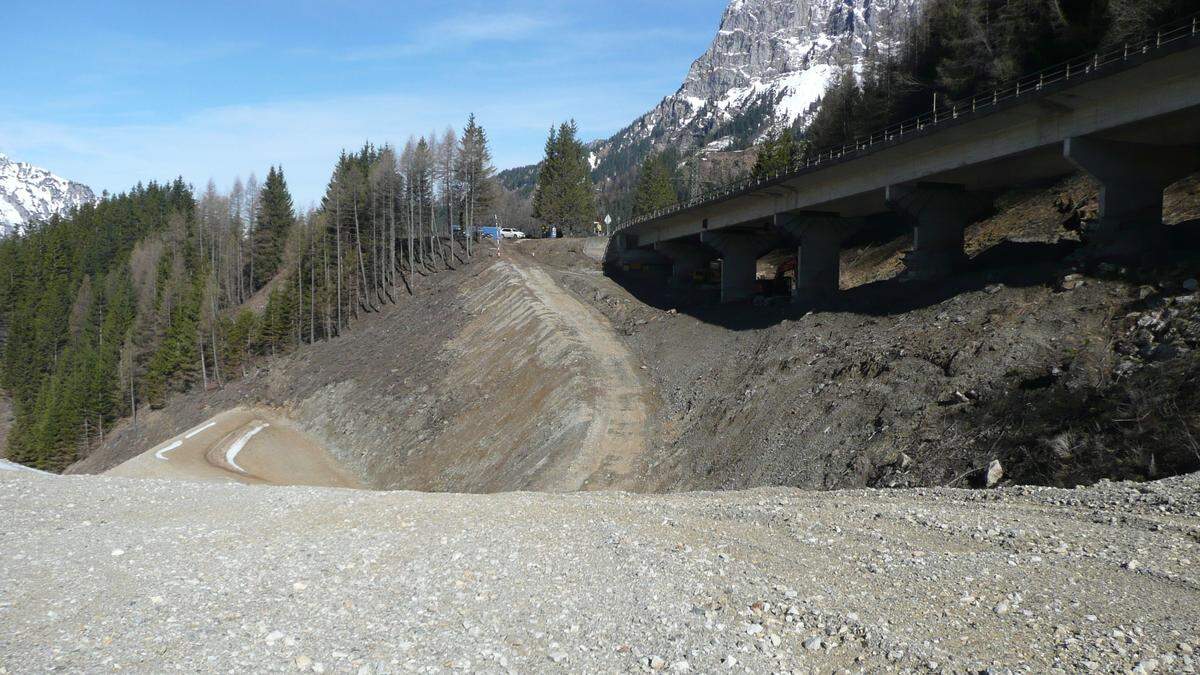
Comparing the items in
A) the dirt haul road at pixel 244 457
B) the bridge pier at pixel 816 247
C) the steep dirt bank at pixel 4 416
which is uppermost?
the bridge pier at pixel 816 247

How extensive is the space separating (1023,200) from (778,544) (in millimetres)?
42148

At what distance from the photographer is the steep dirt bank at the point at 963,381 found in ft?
51.0

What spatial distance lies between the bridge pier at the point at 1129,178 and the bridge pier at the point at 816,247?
15438 mm

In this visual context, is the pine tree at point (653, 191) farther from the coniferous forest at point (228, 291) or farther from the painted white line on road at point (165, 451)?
the painted white line on road at point (165, 451)

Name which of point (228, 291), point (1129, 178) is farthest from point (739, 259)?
point (228, 291)

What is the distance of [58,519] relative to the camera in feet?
41.3

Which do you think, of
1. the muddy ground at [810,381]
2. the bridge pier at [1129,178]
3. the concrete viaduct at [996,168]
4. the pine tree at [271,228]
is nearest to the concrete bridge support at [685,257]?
the muddy ground at [810,381]

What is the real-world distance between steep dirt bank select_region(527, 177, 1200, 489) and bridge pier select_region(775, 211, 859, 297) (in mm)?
3031

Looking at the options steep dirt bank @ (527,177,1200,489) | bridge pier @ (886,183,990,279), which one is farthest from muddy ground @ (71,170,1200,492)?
bridge pier @ (886,183,990,279)

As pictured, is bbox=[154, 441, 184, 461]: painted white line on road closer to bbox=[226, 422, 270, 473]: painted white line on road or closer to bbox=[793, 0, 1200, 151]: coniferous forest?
bbox=[226, 422, 270, 473]: painted white line on road

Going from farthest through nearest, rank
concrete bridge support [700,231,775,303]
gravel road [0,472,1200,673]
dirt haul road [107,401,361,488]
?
concrete bridge support [700,231,775,303] < dirt haul road [107,401,361,488] < gravel road [0,472,1200,673]

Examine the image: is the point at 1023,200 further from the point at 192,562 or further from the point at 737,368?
the point at 192,562

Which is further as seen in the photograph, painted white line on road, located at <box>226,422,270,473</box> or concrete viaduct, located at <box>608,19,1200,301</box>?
painted white line on road, located at <box>226,422,270,473</box>

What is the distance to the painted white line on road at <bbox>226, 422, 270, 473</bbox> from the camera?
39.7 meters
